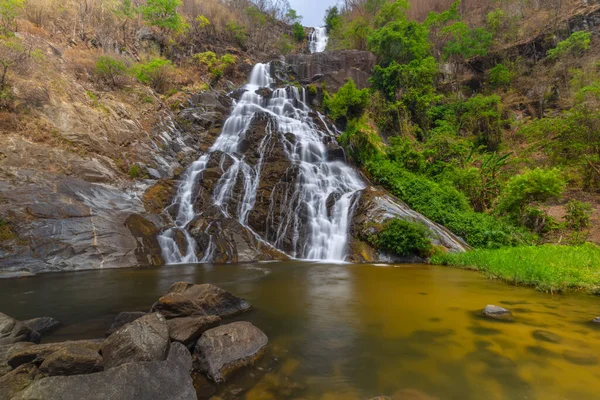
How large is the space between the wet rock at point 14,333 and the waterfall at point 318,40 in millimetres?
38298

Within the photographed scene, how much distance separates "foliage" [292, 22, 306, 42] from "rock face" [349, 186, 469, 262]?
3163 cm

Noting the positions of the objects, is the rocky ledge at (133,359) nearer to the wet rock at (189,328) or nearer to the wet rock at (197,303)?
the wet rock at (189,328)

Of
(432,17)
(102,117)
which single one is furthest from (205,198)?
(432,17)

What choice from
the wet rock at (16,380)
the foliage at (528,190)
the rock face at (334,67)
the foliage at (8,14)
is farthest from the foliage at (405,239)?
the foliage at (8,14)

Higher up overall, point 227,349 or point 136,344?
Answer: point 136,344

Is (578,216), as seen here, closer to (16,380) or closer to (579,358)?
(579,358)

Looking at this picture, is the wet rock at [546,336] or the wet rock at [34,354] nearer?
the wet rock at [34,354]

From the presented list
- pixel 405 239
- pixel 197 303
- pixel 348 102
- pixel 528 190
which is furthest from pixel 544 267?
pixel 348 102

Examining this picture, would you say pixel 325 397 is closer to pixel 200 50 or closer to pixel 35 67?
pixel 35 67

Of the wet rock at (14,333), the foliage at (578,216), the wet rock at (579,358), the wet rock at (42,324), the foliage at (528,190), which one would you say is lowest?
the wet rock at (42,324)

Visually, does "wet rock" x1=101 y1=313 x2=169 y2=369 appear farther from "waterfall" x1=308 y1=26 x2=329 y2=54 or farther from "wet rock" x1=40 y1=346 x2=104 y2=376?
"waterfall" x1=308 y1=26 x2=329 y2=54

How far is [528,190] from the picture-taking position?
11164 millimetres

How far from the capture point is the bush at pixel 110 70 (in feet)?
53.0

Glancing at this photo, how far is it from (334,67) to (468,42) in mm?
11049
